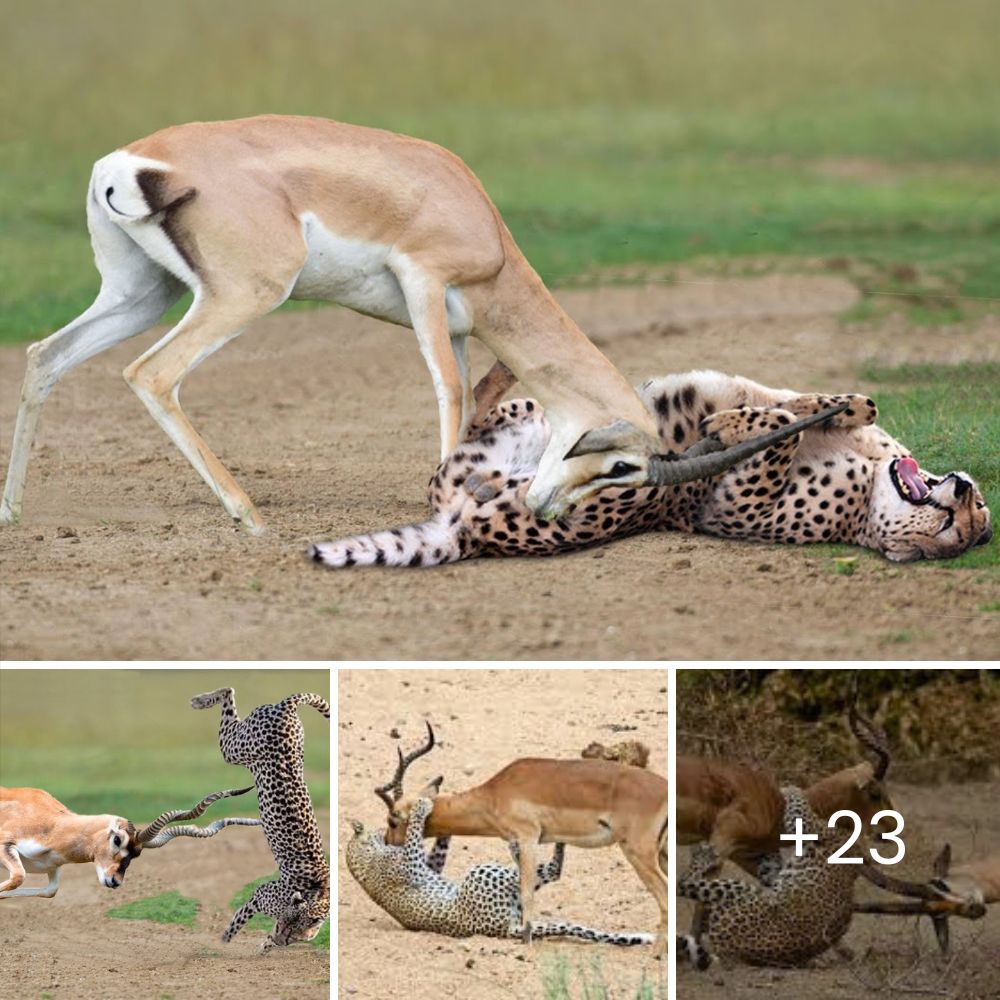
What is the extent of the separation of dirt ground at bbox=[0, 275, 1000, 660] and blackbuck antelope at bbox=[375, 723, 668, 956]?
464 millimetres

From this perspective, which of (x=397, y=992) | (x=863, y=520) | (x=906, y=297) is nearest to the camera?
(x=397, y=992)

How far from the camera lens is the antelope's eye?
7895 mm

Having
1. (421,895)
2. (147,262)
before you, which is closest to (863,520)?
(421,895)

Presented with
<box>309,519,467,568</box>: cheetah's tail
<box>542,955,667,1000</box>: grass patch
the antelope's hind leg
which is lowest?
<box>542,955,667,1000</box>: grass patch

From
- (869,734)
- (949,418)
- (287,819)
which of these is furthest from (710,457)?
(949,418)

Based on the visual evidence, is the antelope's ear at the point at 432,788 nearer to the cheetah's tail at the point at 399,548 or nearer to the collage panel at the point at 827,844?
the collage panel at the point at 827,844

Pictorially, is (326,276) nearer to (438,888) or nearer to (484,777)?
(484,777)

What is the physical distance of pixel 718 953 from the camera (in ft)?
22.0

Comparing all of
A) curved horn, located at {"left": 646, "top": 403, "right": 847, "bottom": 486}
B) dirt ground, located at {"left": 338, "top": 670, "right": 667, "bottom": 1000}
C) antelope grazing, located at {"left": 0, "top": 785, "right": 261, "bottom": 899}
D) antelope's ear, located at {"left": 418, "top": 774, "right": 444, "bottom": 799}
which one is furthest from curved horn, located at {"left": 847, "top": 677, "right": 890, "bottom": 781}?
antelope grazing, located at {"left": 0, "top": 785, "right": 261, "bottom": 899}

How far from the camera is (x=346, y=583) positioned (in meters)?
7.68

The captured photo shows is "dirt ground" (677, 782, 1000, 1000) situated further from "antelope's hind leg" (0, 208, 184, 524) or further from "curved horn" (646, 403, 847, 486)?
"antelope's hind leg" (0, 208, 184, 524)

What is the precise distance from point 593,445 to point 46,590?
6.91ft

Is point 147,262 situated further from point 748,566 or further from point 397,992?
point 397,992

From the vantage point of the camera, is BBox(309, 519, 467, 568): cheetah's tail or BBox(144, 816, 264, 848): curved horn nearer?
BBox(144, 816, 264, 848): curved horn
